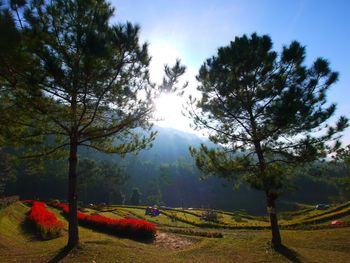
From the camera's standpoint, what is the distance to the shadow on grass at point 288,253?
11.8 meters

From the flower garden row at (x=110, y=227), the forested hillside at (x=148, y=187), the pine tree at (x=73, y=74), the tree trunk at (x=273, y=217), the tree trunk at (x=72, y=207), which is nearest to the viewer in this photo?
the pine tree at (x=73, y=74)

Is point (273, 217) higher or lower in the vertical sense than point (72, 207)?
lower

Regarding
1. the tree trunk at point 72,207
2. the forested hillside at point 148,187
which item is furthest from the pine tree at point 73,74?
the forested hillside at point 148,187

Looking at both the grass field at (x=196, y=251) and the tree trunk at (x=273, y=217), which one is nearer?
the grass field at (x=196, y=251)

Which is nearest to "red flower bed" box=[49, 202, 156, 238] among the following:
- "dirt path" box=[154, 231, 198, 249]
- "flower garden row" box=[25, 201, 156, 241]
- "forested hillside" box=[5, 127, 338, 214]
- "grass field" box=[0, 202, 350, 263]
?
"flower garden row" box=[25, 201, 156, 241]

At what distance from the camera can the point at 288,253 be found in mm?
12672

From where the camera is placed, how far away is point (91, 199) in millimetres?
76375

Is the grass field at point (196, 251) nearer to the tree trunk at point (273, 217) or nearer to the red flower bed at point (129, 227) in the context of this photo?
the tree trunk at point (273, 217)

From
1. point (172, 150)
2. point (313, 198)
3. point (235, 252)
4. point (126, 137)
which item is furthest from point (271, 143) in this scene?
point (172, 150)

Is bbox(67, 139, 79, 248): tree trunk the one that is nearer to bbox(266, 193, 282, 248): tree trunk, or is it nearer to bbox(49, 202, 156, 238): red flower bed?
bbox(49, 202, 156, 238): red flower bed

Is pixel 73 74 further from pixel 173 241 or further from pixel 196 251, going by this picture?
pixel 173 241

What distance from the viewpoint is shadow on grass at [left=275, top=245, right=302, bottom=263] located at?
463 inches

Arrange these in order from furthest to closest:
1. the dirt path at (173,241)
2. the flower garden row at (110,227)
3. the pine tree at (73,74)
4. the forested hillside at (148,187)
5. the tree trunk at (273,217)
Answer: the forested hillside at (148,187) → the dirt path at (173,241) → the flower garden row at (110,227) → the tree trunk at (273,217) → the pine tree at (73,74)

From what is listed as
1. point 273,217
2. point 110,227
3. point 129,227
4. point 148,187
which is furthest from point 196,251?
point 148,187
